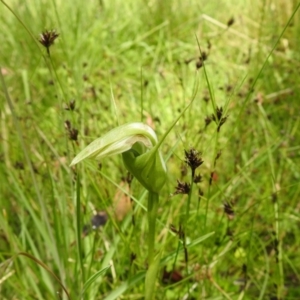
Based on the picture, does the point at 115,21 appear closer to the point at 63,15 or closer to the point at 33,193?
the point at 63,15

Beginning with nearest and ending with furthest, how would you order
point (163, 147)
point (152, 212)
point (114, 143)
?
1. point (114, 143)
2. point (152, 212)
3. point (163, 147)

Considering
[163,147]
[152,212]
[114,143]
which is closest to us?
[114,143]

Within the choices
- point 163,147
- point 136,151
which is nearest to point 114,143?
point 136,151

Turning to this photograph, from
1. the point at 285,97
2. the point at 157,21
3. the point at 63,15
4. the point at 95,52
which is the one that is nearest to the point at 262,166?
the point at 285,97

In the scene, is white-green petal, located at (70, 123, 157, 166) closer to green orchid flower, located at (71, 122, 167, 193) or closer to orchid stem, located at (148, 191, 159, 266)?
green orchid flower, located at (71, 122, 167, 193)

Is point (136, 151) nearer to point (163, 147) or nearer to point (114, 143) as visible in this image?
point (114, 143)

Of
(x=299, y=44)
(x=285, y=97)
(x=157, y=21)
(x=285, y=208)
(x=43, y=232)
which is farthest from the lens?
(x=157, y=21)

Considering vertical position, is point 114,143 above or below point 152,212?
above

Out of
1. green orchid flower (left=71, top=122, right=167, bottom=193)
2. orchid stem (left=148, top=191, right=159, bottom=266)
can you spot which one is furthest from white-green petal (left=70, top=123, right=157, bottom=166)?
orchid stem (left=148, top=191, right=159, bottom=266)
